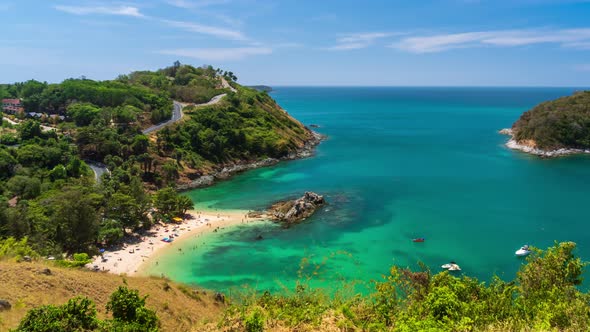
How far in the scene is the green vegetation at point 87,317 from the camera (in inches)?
484

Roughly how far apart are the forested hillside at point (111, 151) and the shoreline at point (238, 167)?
156 centimetres

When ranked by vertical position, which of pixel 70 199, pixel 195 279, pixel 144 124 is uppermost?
pixel 144 124

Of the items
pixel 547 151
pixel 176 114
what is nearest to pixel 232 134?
pixel 176 114

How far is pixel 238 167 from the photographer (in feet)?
253

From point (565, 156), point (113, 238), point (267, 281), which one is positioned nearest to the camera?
point (267, 281)

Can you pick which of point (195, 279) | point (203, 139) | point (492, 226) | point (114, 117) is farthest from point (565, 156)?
point (114, 117)

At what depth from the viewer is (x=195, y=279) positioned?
3525cm

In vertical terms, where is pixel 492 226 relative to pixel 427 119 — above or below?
below

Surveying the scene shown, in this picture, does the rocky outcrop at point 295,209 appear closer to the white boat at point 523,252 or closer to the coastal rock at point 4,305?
the white boat at point 523,252

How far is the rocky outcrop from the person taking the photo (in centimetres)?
4875

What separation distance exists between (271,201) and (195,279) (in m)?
22.7

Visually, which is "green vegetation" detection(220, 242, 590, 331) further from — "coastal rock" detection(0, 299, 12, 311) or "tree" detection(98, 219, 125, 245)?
"tree" detection(98, 219, 125, 245)

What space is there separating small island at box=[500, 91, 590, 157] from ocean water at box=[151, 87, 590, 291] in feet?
25.8

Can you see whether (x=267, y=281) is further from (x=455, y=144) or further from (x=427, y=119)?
(x=427, y=119)
